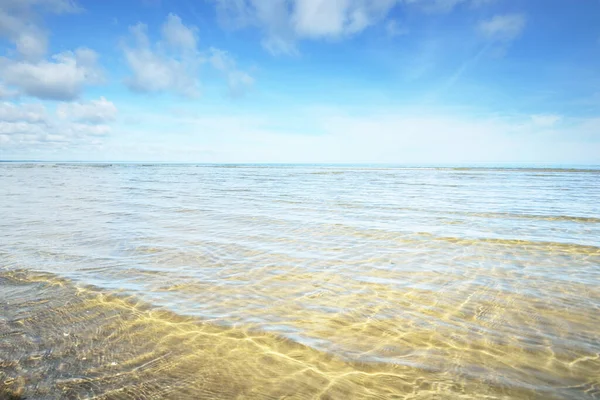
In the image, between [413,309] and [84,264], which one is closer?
[413,309]

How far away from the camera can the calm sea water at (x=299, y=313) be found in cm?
298

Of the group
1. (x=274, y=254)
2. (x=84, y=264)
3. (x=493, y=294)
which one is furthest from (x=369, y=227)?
(x=84, y=264)

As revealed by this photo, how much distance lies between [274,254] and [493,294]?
4.15 meters

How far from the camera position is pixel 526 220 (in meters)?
11.0

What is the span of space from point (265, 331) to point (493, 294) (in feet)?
11.9

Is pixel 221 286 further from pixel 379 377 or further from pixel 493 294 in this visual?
pixel 493 294

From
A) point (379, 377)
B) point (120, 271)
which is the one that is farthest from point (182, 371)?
point (120, 271)

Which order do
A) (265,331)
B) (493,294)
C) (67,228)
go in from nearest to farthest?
(265,331) → (493,294) → (67,228)

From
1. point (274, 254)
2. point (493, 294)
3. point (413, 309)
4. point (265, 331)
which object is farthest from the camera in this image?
point (274, 254)

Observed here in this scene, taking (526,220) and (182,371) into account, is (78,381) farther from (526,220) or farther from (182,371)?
(526,220)

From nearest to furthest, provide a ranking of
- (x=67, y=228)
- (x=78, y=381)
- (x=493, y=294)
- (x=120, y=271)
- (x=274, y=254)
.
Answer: (x=78, y=381) < (x=493, y=294) < (x=120, y=271) < (x=274, y=254) < (x=67, y=228)

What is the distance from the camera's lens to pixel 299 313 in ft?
14.3

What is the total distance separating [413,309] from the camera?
4500 mm

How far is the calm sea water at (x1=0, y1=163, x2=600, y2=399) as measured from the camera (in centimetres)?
298
